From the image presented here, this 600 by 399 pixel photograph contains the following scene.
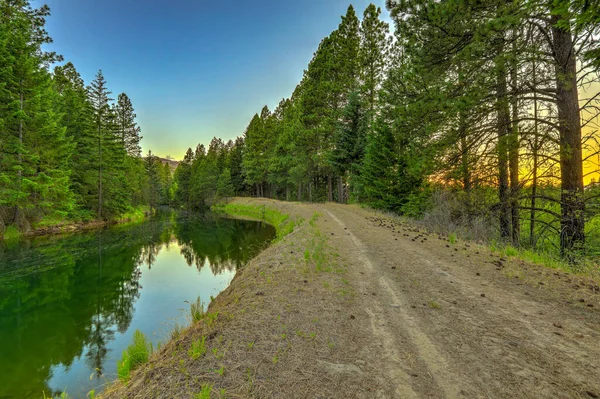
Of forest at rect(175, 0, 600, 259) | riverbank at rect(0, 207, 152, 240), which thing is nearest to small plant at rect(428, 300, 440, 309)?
forest at rect(175, 0, 600, 259)

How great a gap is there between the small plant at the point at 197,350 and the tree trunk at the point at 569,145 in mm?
8849

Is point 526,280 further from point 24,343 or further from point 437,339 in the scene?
point 24,343

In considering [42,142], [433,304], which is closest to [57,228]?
[42,142]

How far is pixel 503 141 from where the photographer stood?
762 cm

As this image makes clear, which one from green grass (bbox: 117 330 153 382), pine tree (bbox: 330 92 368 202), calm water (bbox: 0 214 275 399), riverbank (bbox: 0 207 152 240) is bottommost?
calm water (bbox: 0 214 275 399)

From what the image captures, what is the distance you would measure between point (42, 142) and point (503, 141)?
91.4 ft

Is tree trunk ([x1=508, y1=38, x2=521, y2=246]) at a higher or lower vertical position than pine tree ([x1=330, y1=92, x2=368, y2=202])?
lower

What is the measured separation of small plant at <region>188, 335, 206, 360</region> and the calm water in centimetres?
304

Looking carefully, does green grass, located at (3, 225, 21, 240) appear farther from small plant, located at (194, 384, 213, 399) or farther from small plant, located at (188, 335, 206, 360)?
small plant, located at (194, 384, 213, 399)

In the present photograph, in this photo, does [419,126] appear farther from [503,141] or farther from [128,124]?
[128,124]

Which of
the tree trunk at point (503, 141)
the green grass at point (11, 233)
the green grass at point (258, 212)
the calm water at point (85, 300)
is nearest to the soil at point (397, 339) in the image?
the calm water at point (85, 300)

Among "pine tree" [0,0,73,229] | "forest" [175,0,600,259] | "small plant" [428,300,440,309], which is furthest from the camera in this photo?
"pine tree" [0,0,73,229]

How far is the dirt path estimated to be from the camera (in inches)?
106

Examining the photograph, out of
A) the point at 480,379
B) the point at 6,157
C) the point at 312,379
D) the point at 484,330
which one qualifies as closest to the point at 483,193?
the point at 484,330
